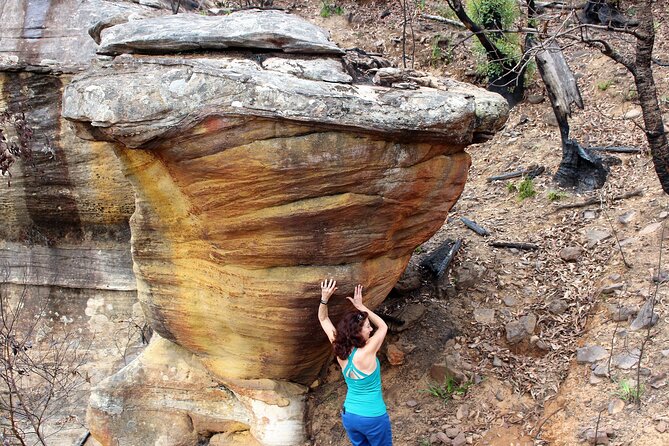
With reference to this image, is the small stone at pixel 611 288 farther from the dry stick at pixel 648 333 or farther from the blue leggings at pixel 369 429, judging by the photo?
the blue leggings at pixel 369 429

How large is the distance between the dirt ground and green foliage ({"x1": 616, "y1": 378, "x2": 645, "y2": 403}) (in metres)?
0.01

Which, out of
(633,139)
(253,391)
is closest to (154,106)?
(253,391)

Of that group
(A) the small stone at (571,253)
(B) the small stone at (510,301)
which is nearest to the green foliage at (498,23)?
(A) the small stone at (571,253)

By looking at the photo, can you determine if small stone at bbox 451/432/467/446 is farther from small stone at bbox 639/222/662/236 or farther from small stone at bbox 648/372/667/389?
small stone at bbox 639/222/662/236

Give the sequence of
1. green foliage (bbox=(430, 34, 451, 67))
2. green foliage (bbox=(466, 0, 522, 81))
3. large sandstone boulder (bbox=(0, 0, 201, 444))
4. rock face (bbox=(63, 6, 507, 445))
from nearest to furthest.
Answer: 1. rock face (bbox=(63, 6, 507, 445))
2. large sandstone boulder (bbox=(0, 0, 201, 444))
3. green foliage (bbox=(466, 0, 522, 81))
4. green foliage (bbox=(430, 34, 451, 67))

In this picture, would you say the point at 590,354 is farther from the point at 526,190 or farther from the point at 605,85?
the point at 605,85

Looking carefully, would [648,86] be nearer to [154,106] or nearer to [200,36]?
[200,36]

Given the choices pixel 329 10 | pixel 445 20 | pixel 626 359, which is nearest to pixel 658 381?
pixel 626 359

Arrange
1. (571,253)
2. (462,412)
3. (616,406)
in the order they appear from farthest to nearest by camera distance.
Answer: (571,253), (462,412), (616,406)

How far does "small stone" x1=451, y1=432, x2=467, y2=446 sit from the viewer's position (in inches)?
270

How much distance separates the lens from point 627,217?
842cm

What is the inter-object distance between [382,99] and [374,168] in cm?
53

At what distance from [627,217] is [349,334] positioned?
3.93 m

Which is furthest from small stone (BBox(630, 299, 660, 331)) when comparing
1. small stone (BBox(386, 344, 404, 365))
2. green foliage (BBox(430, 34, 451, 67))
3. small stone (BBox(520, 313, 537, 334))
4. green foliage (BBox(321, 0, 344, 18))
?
green foliage (BBox(321, 0, 344, 18))
